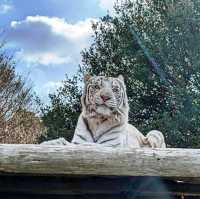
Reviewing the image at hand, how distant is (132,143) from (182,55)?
784 cm

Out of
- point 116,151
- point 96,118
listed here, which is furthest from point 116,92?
point 116,151

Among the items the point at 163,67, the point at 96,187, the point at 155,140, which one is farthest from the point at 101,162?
the point at 163,67

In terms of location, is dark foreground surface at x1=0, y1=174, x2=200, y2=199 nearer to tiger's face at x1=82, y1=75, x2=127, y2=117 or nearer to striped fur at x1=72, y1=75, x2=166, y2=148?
striped fur at x1=72, y1=75, x2=166, y2=148

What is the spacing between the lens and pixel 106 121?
319 centimetres

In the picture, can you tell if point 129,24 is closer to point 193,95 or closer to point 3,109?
point 193,95

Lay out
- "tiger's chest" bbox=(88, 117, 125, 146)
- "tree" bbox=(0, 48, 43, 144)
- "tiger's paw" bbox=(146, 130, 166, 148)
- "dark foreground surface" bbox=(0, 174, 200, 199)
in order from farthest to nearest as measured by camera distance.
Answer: "tree" bbox=(0, 48, 43, 144) → "tiger's paw" bbox=(146, 130, 166, 148) → "tiger's chest" bbox=(88, 117, 125, 146) → "dark foreground surface" bbox=(0, 174, 200, 199)

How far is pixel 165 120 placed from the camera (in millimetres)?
10219

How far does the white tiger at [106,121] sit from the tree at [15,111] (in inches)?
330

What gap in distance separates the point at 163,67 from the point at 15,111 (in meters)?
3.50

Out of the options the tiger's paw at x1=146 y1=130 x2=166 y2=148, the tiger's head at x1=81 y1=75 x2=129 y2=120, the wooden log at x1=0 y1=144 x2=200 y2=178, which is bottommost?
the wooden log at x1=0 y1=144 x2=200 y2=178

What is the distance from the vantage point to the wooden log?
79.6 inches

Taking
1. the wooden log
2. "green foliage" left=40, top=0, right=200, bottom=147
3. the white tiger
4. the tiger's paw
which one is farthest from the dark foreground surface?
"green foliage" left=40, top=0, right=200, bottom=147

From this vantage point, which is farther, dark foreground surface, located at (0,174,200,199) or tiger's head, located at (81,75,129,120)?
tiger's head, located at (81,75,129,120)

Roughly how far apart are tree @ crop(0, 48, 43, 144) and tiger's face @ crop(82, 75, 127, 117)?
835cm
